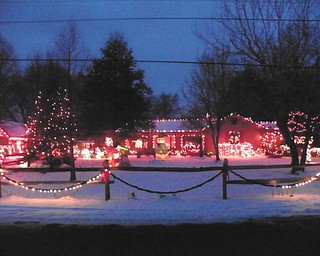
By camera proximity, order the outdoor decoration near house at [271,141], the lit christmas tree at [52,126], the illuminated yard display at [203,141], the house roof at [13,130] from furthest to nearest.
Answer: the outdoor decoration near house at [271,141] → the illuminated yard display at [203,141] → the house roof at [13,130] → the lit christmas tree at [52,126]

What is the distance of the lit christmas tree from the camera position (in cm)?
2531

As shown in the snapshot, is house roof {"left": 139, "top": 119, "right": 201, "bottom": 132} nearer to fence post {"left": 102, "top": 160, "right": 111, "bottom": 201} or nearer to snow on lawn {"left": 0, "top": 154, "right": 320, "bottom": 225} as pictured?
snow on lawn {"left": 0, "top": 154, "right": 320, "bottom": 225}

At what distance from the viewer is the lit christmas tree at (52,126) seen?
2531cm

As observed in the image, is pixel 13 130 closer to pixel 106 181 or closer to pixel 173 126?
pixel 173 126

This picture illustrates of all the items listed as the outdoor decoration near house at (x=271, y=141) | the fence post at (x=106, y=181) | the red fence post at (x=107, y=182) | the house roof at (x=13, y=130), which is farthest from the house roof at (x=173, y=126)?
the red fence post at (x=107, y=182)

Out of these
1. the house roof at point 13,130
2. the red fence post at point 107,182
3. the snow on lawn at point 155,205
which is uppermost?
the house roof at point 13,130

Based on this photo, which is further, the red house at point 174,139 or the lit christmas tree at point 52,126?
the red house at point 174,139

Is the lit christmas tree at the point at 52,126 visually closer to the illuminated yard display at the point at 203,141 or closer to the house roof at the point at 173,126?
the illuminated yard display at the point at 203,141

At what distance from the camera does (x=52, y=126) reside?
25312 millimetres

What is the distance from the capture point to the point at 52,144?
83.9 ft

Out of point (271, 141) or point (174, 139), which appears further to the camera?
point (174, 139)

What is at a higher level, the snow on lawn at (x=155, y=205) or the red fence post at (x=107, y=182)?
the red fence post at (x=107, y=182)

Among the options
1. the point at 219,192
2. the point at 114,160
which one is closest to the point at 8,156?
the point at 114,160

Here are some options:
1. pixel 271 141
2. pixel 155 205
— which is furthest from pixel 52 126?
pixel 271 141
